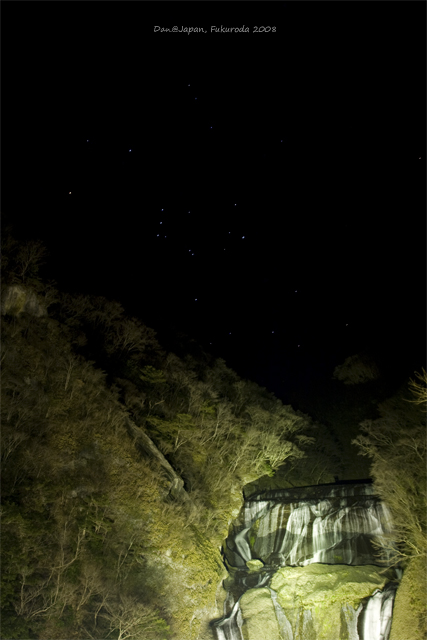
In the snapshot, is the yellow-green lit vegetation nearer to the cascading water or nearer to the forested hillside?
the cascading water

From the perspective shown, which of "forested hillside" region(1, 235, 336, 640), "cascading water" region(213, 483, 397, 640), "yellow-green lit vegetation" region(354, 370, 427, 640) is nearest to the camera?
"forested hillside" region(1, 235, 336, 640)

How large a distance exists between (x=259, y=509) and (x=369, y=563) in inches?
340

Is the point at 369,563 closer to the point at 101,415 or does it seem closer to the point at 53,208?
the point at 101,415

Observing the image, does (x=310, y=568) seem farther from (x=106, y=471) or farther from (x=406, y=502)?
(x=106, y=471)

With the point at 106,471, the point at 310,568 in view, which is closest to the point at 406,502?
the point at 310,568

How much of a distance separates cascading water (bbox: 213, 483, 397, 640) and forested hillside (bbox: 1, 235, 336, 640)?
6.93ft

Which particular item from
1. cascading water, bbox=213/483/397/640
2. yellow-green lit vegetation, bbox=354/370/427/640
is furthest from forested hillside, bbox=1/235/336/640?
yellow-green lit vegetation, bbox=354/370/427/640

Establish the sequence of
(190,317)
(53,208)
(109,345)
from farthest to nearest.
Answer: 1. (190,317)
2. (53,208)
3. (109,345)

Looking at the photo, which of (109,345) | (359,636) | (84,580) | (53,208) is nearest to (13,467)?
(84,580)

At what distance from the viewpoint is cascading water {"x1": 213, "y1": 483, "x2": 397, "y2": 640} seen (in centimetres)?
2000

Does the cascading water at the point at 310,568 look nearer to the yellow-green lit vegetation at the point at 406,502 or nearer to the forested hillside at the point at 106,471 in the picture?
the yellow-green lit vegetation at the point at 406,502

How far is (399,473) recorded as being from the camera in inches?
882

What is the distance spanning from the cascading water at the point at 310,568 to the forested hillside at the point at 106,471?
211 centimetres

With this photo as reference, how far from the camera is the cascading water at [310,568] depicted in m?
20.0
